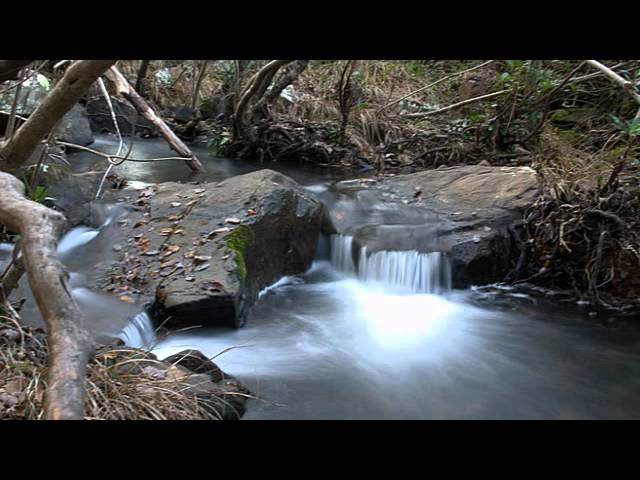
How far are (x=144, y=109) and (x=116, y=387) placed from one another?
257 inches

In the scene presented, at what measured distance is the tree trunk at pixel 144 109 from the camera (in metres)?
8.06

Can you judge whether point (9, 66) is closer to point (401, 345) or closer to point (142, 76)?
point (401, 345)

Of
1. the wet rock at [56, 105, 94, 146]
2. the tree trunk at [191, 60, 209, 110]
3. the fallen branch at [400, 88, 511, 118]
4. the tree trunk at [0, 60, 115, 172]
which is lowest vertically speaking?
the tree trunk at [0, 60, 115, 172]

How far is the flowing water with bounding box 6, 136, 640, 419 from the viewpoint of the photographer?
13.3ft

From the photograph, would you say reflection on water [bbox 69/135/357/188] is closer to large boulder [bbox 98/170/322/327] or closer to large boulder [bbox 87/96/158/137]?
large boulder [bbox 87/96/158/137]

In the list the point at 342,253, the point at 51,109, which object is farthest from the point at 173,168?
the point at 51,109

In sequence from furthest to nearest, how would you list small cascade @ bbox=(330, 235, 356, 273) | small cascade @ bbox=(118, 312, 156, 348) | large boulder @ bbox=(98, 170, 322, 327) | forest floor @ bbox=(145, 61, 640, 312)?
small cascade @ bbox=(330, 235, 356, 273) < forest floor @ bbox=(145, 61, 640, 312) < large boulder @ bbox=(98, 170, 322, 327) < small cascade @ bbox=(118, 312, 156, 348)

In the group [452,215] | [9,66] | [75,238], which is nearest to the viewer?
[9,66]

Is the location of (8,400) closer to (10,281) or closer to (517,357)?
(10,281)

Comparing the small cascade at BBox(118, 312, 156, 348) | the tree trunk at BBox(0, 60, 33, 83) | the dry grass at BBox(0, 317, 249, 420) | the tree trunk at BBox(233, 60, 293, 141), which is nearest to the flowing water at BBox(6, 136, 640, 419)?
the small cascade at BBox(118, 312, 156, 348)

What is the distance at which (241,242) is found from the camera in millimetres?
5383

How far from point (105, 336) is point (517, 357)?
124 inches

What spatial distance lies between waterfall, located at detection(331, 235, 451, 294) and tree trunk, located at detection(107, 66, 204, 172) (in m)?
3.20
